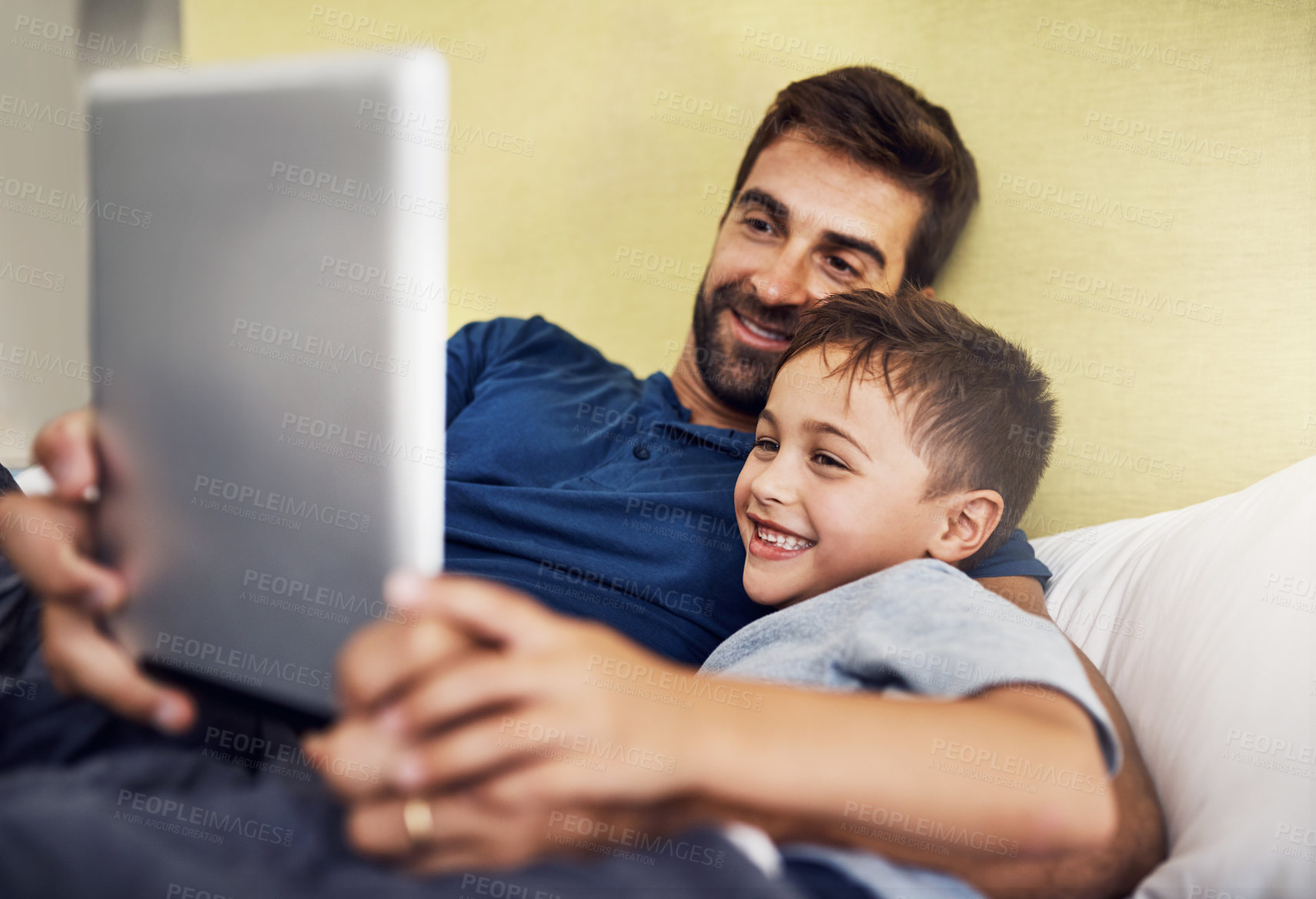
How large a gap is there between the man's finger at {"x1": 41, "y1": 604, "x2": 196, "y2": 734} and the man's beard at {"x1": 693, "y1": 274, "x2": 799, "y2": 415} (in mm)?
912

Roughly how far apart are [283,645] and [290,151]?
293 millimetres

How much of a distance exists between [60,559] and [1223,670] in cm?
91

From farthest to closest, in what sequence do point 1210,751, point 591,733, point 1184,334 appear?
point 1184,334 → point 1210,751 → point 591,733

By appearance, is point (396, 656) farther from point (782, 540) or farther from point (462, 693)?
point (782, 540)

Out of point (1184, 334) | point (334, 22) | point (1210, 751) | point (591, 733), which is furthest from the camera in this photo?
point (334, 22)

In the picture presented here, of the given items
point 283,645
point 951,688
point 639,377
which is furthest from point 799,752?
point 639,377

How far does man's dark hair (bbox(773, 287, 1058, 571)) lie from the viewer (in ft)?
2.95

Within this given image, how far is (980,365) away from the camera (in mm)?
971

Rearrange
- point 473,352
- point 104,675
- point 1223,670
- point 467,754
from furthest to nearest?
point 473,352, point 1223,670, point 104,675, point 467,754

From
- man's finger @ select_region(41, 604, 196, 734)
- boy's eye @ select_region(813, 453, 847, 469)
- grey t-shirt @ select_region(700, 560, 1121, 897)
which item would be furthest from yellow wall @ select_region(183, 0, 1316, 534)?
man's finger @ select_region(41, 604, 196, 734)

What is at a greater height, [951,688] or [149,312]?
[149,312]

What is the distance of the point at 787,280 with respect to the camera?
1288 mm

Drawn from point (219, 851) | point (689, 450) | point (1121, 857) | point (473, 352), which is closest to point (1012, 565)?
point (1121, 857)

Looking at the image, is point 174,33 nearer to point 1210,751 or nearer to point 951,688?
point 951,688
